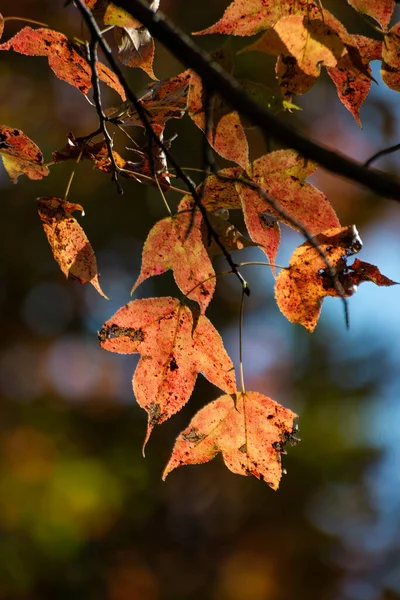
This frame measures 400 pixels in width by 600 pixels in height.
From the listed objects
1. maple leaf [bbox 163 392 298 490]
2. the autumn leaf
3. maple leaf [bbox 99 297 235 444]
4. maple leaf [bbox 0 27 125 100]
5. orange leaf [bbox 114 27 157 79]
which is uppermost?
orange leaf [bbox 114 27 157 79]

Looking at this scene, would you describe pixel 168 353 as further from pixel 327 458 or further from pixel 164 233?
pixel 327 458

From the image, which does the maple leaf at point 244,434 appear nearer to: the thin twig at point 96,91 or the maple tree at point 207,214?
the maple tree at point 207,214

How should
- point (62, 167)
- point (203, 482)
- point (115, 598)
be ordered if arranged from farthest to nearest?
point (203, 482) → point (115, 598) → point (62, 167)

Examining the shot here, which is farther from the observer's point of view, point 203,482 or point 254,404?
point 203,482

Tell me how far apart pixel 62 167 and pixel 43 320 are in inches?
51.1

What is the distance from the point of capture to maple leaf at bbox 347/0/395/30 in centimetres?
58

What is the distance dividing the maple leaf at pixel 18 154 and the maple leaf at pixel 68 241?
1.5 inches

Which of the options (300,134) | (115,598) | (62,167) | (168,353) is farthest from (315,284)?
(115,598)

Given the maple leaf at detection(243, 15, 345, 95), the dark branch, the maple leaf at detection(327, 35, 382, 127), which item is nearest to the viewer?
the dark branch

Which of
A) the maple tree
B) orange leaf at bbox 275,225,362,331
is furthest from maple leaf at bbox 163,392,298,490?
orange leaf at bbox 275,225,362,331

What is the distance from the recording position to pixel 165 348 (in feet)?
2.29

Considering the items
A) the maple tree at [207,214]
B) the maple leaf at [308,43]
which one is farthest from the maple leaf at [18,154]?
the maple leaf at [308,43]

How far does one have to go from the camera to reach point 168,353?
70cm

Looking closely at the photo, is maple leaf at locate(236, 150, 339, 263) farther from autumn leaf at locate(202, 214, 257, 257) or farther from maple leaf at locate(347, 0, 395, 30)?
maple leaf at locate(347, 0, 395, 30)
